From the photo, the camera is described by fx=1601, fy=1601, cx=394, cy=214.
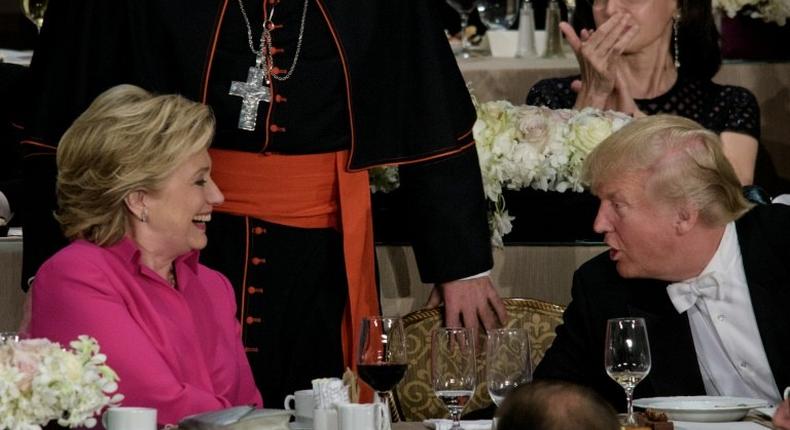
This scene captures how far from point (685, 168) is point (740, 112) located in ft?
4.75

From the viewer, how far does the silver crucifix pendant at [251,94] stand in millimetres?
3652

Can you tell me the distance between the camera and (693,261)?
3.43 metres

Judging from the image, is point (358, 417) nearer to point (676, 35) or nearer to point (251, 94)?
point (251, 94)

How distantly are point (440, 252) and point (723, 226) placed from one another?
27.3 inches

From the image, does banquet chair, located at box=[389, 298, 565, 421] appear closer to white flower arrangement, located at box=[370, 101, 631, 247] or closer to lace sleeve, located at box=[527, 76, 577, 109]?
white flower arrangement, located at box=[370, 101, 631, 247]

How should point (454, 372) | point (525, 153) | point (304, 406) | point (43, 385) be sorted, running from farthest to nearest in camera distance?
point (525, 153)
point (304, 406)
point (454, 372)
point (43, 385)

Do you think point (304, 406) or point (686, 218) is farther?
point (686, 218)

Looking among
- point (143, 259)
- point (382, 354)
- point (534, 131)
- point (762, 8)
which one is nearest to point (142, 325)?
point (143, 259)

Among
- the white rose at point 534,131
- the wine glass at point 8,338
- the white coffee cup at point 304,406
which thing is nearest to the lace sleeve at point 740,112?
the white rose at point 534,131

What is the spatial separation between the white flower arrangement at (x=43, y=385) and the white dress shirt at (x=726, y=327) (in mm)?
1556

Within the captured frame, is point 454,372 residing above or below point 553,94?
below

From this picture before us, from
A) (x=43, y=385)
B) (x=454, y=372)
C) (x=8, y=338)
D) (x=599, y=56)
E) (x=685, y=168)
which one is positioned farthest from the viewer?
(x=599, y=56)

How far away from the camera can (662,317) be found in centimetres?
345

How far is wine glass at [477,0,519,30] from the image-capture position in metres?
5.81
